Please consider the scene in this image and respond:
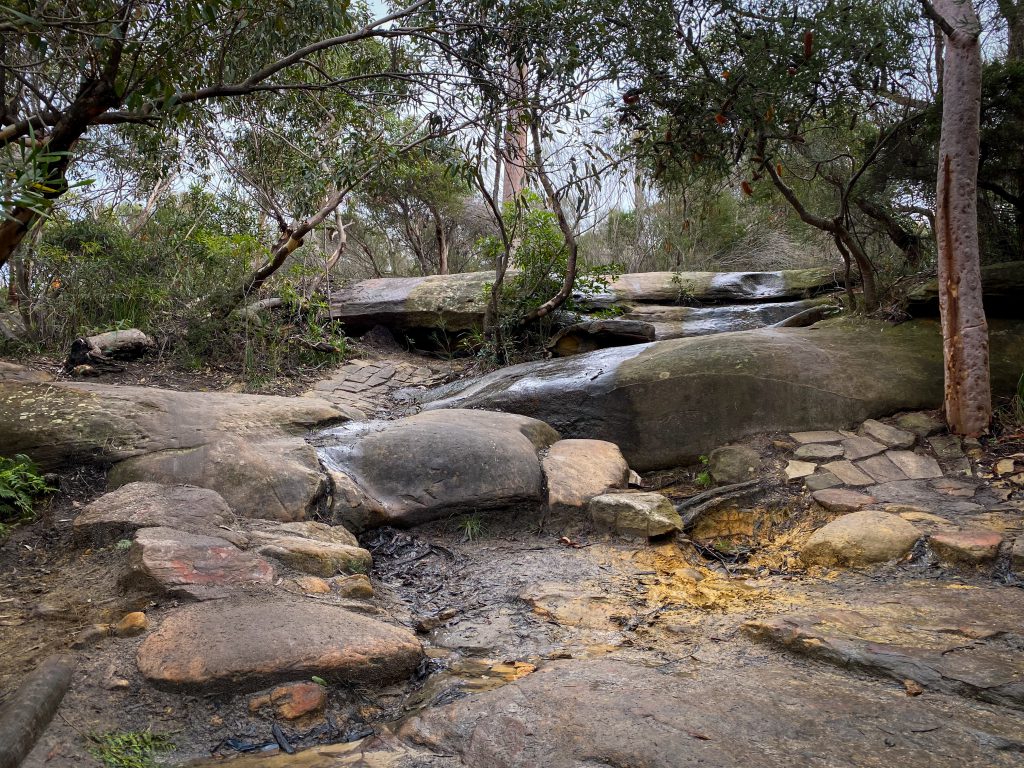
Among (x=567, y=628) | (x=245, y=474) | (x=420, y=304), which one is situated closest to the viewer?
(x=567, y=628)

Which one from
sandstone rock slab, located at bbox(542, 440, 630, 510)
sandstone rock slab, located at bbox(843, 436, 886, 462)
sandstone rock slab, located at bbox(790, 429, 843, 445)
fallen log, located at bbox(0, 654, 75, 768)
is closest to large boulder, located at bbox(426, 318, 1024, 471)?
sandstone rock slab, located at bbox(790, 429, 843, 445)

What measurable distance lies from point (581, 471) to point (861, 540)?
173 cm

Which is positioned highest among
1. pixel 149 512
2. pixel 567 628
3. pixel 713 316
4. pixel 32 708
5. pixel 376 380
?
pixel 713 316

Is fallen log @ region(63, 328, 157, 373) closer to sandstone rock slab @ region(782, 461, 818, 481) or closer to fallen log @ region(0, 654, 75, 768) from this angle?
fallen log @ region(0, 654, 75, 768)

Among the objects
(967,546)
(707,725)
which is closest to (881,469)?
Answer: (967,546)

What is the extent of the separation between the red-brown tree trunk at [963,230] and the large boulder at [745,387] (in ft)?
1.33

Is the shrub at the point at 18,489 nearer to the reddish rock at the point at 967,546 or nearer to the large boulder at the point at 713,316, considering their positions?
the reddish rock at the point at 967,546

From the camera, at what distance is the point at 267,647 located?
7.43ft

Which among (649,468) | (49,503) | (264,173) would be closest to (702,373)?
(649,468)

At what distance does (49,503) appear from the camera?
3.73 meters

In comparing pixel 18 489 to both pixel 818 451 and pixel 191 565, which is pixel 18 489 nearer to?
pixel 191 565

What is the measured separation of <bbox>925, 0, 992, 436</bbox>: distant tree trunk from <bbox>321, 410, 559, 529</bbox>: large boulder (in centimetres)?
280

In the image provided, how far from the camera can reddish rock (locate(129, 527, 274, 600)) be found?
2686mm

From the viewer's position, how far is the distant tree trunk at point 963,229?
4.46 metres
